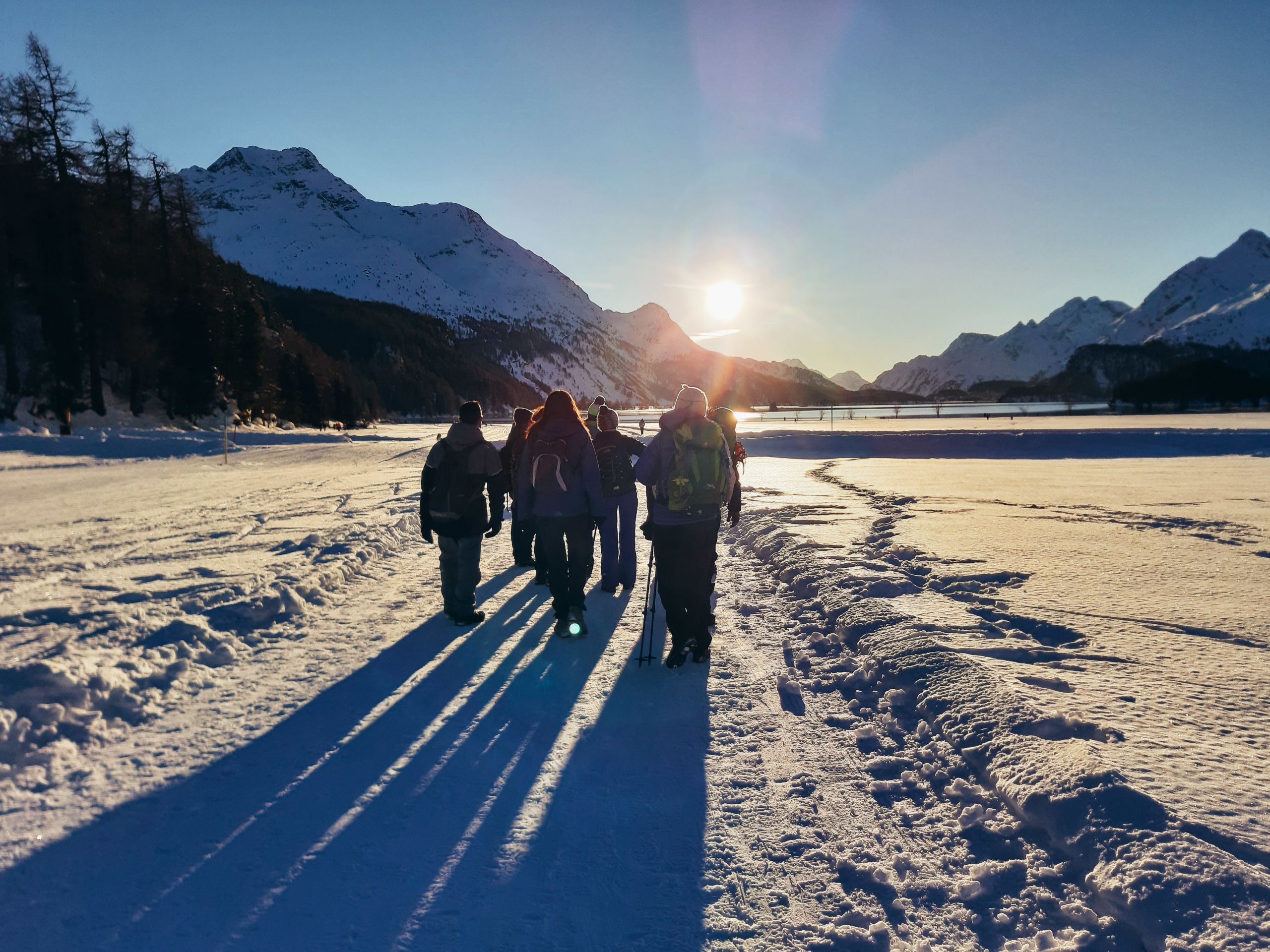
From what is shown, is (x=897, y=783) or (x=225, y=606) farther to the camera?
(x=225, y=606)

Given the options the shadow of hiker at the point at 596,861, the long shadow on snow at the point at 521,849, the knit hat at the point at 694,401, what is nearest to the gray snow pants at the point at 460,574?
the long shadow on snow at the point at 521,849

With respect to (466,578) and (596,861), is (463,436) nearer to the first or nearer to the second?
(466,578)

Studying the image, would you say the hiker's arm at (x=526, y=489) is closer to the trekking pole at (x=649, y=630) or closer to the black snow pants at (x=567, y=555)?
the black snow pants at (x=567, y=555)

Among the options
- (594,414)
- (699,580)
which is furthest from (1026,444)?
(699,580)

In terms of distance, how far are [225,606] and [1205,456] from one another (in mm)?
31577

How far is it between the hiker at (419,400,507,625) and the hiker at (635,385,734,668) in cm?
163

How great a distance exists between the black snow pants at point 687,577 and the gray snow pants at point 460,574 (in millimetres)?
1887

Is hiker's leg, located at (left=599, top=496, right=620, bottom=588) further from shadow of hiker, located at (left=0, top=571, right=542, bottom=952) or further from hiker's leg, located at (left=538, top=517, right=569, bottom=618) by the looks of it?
shadow of hiker, located at (left=0, top=571, right=542, bottom=952)

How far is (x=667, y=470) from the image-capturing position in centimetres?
491

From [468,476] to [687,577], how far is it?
7.35ft

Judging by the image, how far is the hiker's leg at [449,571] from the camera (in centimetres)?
582

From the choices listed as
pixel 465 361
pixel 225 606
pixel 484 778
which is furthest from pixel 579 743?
pixel 465 361

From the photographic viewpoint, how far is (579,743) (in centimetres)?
361

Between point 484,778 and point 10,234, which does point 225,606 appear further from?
point 10,234
